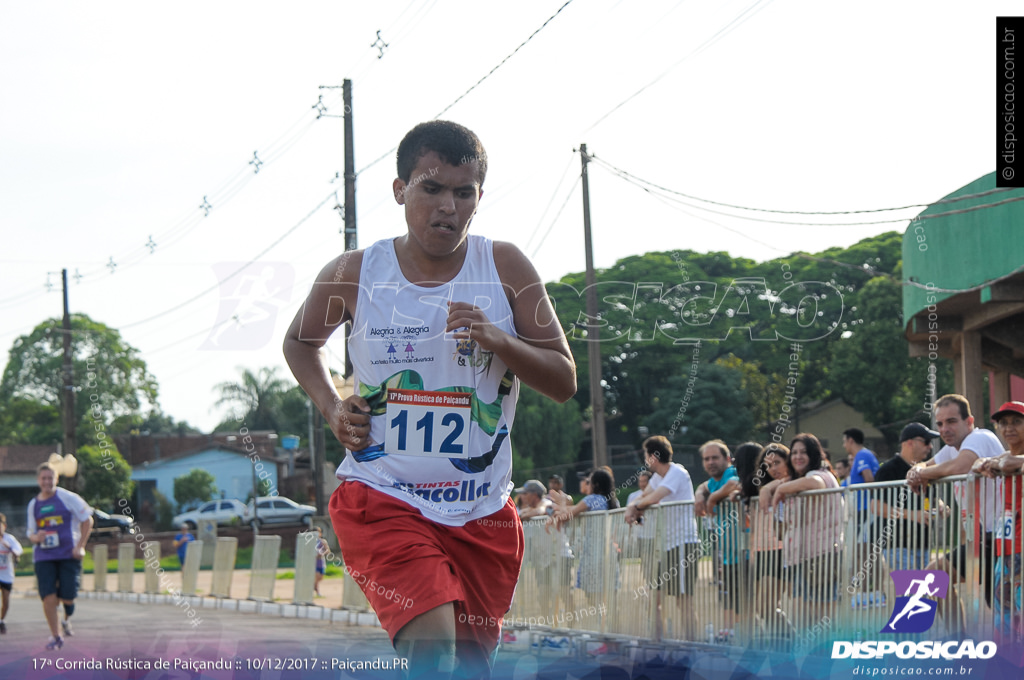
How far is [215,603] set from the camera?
18953mm

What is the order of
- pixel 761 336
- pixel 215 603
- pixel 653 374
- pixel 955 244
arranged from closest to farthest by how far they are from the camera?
pixel 955 244
pixel 215 603
pixel 761 336
pixel 653 374

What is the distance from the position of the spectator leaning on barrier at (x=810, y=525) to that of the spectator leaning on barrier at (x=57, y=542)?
7.02 meters

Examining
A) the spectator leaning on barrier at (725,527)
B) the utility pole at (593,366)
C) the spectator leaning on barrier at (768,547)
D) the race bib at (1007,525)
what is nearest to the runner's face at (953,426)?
the spectator leaning on barrier at (768,547)

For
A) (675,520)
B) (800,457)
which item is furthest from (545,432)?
(800,457)

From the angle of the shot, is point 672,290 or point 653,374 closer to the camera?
point 672,290

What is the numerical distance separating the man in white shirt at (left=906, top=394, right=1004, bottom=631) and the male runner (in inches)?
150

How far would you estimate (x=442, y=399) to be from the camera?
317 centimetres

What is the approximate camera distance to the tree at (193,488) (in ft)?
159

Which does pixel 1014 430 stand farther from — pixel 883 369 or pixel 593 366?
pixel 883 369

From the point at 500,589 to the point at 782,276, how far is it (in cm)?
4404

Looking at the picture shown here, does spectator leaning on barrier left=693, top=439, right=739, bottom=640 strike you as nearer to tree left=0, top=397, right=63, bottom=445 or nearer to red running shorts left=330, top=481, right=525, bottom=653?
red running shorts left=330, top=481, right=525, bottom=653

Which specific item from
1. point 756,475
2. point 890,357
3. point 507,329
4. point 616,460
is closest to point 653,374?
point 616,460

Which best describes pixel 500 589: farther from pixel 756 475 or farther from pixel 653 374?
pixel 653 374

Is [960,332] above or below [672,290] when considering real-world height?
below
